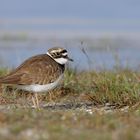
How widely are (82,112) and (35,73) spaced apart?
4.31 feet

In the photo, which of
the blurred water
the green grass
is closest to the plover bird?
the green grass

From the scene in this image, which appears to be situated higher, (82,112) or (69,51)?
(69,51)

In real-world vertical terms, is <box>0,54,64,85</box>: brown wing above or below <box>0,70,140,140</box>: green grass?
above

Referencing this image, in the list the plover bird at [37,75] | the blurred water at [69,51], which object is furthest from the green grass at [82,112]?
the blurred water at [69,51]

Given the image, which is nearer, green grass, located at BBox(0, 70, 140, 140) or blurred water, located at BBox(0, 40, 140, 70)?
green grass, located at BBox(0, 70, 140, 140)

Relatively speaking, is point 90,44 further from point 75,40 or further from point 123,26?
point 123,26

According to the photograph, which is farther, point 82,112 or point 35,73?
point 35,73

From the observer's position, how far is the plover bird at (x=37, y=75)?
30.7ft

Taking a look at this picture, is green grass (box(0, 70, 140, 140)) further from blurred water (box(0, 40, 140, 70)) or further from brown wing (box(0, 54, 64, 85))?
blurred water (box(0, 40, 140, 70))

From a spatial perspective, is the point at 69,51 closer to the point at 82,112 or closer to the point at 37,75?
the point at 37,75

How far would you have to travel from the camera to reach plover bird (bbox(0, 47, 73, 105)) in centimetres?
937

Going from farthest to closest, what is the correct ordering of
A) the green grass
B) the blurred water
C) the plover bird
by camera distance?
1. the blurred water
2. the plover bird
3. the green grass

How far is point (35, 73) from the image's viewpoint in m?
9.48

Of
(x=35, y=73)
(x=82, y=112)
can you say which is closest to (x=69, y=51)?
(x=35, y=73)
